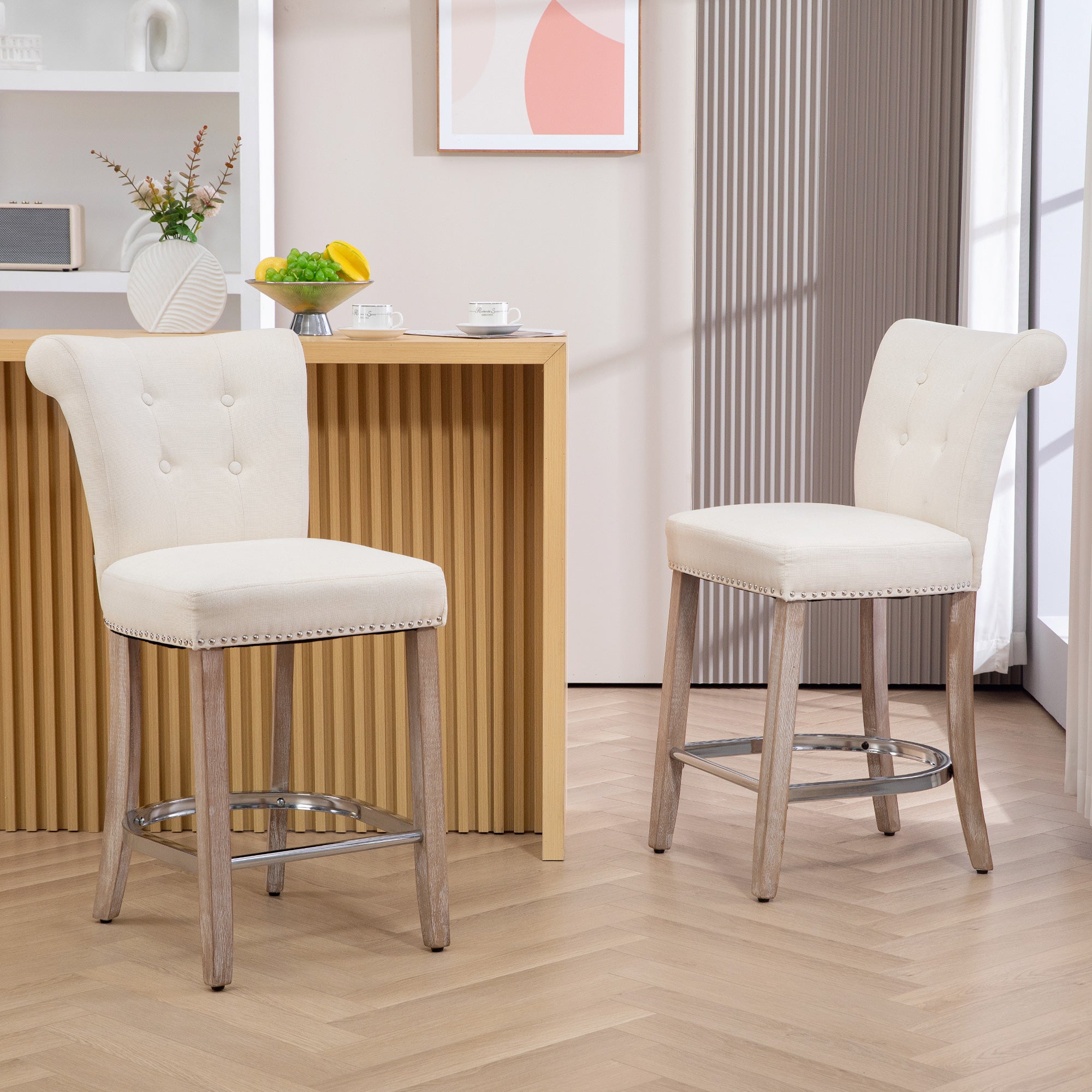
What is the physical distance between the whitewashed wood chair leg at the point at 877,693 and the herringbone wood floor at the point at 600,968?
0.20 ft

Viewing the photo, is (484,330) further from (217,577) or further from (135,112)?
(135,112)

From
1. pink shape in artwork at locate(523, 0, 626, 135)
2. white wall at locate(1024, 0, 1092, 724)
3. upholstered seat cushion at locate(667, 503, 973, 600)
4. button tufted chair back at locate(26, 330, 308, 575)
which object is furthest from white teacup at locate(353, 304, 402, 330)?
white wall at locate(1024, 0, 1092, 724)

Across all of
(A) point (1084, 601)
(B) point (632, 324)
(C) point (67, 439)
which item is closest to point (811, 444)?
(B) point (632, 324)

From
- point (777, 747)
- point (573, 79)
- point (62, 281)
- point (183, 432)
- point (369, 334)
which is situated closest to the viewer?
point (183, 432)

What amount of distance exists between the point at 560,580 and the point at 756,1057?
97cm

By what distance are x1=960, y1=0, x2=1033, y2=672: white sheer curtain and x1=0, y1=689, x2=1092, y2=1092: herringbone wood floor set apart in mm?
1079

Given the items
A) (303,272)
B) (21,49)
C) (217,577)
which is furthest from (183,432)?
(21,49)

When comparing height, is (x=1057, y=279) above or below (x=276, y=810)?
above

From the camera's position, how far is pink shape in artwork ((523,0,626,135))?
3.78 m

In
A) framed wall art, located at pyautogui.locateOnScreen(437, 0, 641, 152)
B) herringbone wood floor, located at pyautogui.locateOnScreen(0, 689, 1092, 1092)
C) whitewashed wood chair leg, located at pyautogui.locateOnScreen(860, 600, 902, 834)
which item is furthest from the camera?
framed wall art, located at pyautogui.locateOnScreen(437, 0, 641, 152)

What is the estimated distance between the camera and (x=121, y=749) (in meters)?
2.14

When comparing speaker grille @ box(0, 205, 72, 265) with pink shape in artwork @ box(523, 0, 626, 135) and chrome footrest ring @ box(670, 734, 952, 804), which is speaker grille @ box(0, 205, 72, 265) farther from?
chrome footrest ring @ box(670, 734, 952, 804)

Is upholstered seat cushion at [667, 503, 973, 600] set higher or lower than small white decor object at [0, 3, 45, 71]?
lower

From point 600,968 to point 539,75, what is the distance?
2.59 metres
